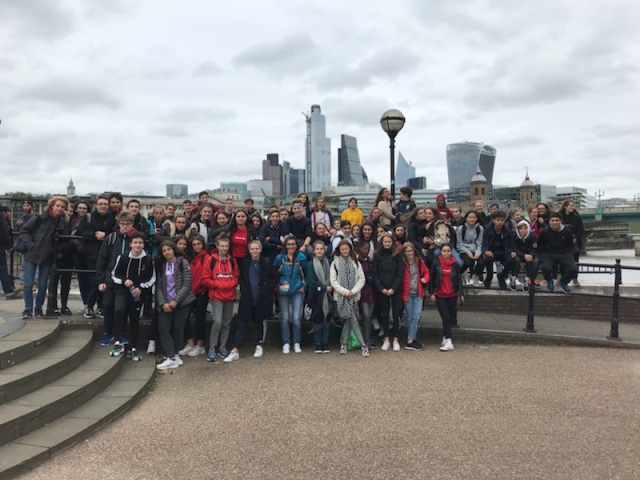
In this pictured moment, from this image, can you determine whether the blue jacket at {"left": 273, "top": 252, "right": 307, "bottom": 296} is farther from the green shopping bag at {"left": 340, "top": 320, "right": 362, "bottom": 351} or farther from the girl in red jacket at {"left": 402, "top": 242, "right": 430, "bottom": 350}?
the girl in red jacket at {"left": 402, "top": 242, "right": 430, "bottom": 350}

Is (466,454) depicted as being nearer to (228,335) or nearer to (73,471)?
(73,471)

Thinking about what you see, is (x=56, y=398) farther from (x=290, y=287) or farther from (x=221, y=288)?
(x=290, y=287)

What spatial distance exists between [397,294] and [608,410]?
119 inches

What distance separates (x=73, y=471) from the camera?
3383mm

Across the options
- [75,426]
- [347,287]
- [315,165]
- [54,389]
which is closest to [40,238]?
[54,389]

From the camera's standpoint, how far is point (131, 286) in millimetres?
5617

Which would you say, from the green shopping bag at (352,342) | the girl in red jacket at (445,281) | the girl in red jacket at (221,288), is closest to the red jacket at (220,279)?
the girl in red jacket at (221,288)

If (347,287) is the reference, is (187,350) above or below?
below

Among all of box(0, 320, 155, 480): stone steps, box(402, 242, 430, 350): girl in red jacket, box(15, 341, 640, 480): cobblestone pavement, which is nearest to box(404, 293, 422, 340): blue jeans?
box(402, 242, 430, 350): girl in red jacket

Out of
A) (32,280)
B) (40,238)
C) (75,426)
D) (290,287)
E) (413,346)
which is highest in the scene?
(40,238)

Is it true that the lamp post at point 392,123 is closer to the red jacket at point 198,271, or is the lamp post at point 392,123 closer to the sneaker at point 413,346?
the sneaker at point 413,346

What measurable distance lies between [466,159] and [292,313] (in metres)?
201

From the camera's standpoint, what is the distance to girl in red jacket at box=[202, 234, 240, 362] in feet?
20.2

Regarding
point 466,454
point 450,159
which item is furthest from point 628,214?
point 450,159
